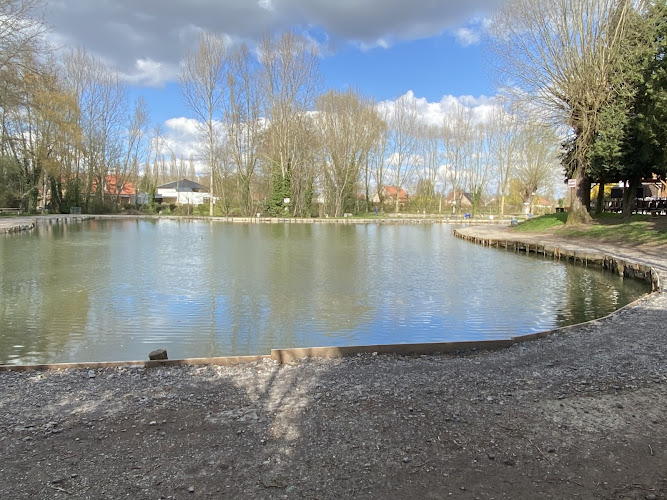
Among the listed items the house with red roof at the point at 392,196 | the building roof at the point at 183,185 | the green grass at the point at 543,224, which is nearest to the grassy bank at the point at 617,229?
the green grass at the point at 543,224

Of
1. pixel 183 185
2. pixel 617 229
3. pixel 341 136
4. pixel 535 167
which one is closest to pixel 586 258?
pixel 617 229

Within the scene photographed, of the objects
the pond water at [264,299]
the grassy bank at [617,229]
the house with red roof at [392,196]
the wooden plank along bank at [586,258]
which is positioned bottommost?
the pond water at [264,299]

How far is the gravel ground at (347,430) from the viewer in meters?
2.65

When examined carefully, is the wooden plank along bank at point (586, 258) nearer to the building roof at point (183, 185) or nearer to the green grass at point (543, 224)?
the green grass at point (543, 224)

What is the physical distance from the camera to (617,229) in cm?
1858

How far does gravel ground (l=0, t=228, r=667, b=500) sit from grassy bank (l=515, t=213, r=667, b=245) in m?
13.5

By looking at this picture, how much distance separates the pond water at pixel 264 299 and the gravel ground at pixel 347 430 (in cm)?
182

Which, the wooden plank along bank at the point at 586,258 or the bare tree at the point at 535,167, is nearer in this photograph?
the wooden plank along bank at the point at 586,258

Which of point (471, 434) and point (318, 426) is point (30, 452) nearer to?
point (318, 426)

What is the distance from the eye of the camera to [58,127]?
36.0 meters

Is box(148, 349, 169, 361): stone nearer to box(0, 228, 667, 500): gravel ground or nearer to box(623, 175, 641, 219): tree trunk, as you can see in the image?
box(0, 228, 667, 500): gravel ground

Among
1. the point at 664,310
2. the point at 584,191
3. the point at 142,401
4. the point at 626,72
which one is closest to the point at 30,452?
the point at 142,401

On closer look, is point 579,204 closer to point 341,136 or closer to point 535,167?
point 341,136

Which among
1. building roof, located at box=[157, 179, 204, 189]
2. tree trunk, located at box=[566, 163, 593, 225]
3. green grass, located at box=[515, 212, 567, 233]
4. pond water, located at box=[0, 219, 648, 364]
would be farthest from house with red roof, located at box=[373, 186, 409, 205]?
pond water, located at box=[0, 219, 648, 364]
